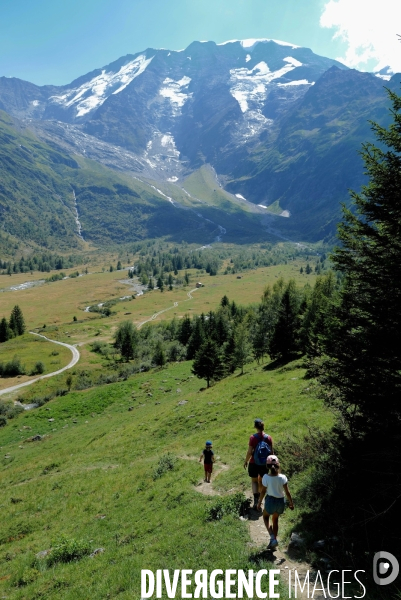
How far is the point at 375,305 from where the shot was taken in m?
11.4

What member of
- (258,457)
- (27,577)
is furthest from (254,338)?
(27,577)

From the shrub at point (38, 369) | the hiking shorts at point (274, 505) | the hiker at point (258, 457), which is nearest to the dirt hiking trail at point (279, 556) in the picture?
the hiker at point (258, 457)

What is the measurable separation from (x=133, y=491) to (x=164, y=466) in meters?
2.27

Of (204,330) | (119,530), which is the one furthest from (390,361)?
(204,330)

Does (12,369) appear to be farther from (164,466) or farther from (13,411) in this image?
(164,466)

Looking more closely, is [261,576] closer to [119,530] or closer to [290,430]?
[119,530]

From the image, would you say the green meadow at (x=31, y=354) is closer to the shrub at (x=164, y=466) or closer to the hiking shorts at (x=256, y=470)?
the shrub at (x=164, y=466)

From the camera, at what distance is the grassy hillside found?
434 inches

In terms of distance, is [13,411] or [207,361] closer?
[207,361]

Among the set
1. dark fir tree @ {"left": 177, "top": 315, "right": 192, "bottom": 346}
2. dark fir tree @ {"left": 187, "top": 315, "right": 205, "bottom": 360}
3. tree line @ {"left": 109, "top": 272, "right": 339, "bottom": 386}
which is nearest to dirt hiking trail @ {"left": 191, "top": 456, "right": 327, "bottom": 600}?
tree line @ {"left": 109, "top": 272, "right": 339, "bottom": 386}

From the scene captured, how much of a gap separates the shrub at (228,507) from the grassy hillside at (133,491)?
15.7 inches

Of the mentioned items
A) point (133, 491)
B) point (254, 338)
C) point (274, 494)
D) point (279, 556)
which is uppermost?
point (274, 494)

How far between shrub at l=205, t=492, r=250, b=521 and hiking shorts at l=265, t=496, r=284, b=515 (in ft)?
9.16

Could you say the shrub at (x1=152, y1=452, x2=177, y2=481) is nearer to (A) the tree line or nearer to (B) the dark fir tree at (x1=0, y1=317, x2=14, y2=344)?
(A) the tree line
